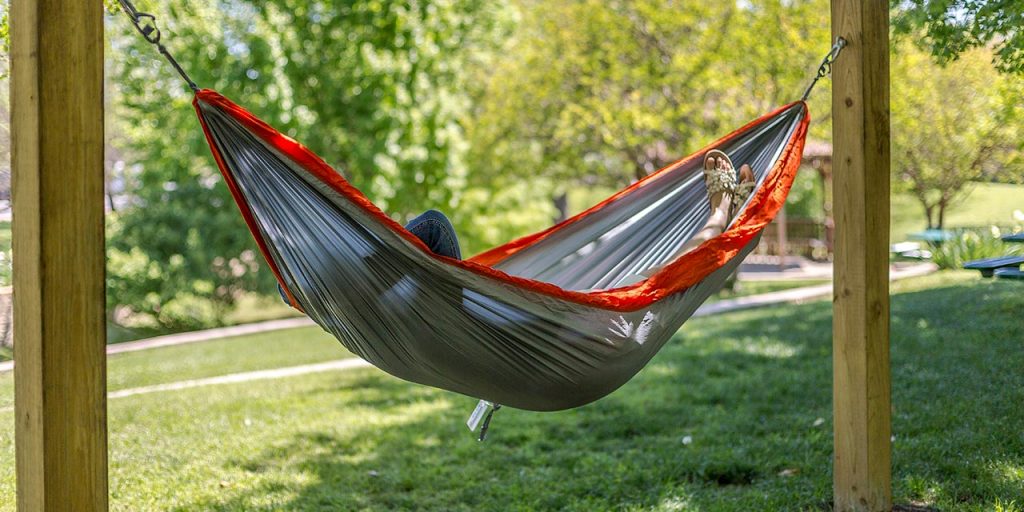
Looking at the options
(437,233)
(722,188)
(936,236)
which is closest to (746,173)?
(722,188)

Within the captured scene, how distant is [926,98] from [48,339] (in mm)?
6113

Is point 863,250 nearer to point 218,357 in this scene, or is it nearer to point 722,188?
point 722,188

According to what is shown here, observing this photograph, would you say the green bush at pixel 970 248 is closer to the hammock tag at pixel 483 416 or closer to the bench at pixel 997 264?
the bench at pixel 997 264

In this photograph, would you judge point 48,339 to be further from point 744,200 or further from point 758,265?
point 758,265

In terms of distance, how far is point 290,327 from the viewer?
25.8 ft

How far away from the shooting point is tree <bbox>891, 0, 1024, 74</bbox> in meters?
2.54

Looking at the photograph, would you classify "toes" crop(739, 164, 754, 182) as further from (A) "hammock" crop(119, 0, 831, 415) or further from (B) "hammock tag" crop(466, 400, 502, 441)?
(B) "hammock tag" crop(466, 400, 502, 441)

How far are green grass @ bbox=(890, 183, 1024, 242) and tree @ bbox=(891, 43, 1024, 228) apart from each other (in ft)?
0.23

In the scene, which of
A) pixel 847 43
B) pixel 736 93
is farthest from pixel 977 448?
pixel 736 93

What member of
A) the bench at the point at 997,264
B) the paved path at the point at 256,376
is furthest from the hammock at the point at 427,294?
the paved path at the point at 256,376

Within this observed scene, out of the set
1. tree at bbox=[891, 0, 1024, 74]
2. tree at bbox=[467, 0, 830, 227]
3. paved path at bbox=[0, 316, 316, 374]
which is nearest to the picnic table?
tree at bbox=[467, 0, 830, 227]

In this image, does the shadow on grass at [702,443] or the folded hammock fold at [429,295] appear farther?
the shadow on grass at [702,443]

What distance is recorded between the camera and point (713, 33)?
770 cm

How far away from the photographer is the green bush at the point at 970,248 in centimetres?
433
